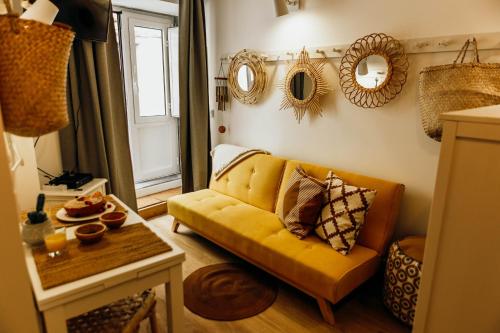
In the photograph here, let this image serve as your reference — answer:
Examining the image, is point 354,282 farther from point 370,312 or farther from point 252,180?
point 252,180

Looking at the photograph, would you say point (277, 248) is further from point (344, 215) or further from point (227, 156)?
point (227, 156)

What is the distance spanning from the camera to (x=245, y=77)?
137 inches

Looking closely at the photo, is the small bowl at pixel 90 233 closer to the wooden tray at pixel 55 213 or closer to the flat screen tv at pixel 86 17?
the wooden tray at pixel 55 213

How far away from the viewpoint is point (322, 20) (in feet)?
9.04

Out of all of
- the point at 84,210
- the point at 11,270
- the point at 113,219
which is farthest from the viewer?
the point at 84,210

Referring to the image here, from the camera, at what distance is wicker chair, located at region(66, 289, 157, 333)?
1.39m

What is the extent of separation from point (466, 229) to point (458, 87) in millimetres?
1139

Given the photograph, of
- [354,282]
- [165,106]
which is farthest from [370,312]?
[165,106]

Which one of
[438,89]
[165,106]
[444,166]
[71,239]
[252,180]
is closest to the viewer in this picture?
[444,166]

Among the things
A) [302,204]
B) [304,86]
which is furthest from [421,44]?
[302,204]

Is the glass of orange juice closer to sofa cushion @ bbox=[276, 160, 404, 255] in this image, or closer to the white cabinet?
the white cabinet

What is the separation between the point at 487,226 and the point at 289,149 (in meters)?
2.32

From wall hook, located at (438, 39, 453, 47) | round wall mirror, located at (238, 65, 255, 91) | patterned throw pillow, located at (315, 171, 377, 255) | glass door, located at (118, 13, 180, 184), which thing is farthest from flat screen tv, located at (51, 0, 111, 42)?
wall hook, located at (438, 39, 453, 47)

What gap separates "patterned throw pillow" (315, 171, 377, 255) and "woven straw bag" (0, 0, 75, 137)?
182cm
